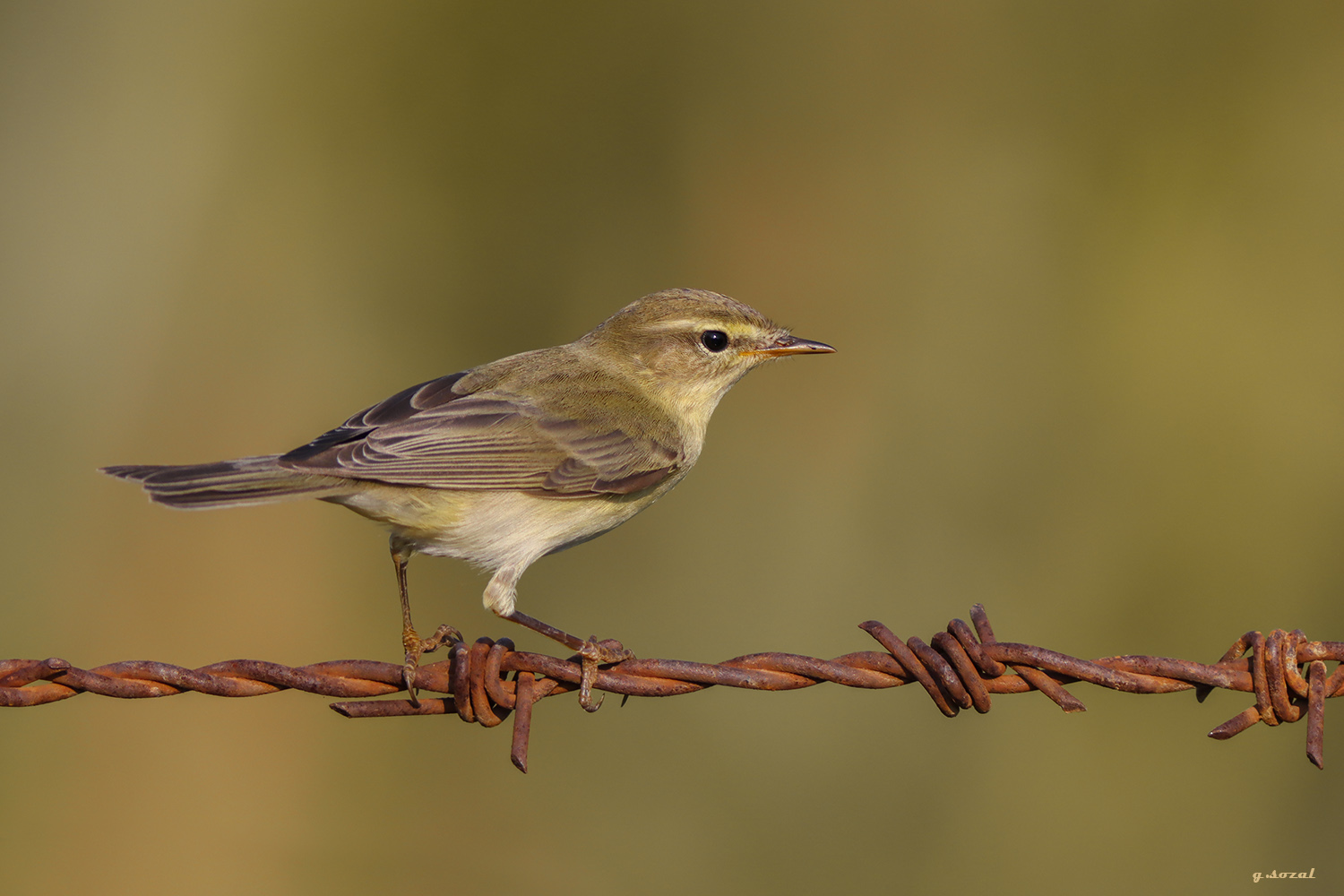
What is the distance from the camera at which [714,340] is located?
14.8 feet

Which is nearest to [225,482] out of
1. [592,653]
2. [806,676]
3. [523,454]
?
[523,454]

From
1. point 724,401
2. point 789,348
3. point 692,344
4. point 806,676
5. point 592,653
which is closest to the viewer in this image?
point 806,676

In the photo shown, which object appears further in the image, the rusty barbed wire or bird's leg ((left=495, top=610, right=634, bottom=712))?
bird's leg ((left=495, top=610, right=634, bottom=712))

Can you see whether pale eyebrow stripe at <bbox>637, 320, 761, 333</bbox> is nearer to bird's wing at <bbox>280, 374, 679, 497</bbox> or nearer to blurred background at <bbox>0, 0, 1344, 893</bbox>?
bird's wing at <bbox>280, 374, 679, 497</bbox>

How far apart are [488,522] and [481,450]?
0.92ft

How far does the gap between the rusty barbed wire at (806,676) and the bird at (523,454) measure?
18.1 inches

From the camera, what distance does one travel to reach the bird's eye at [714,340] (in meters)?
4.50

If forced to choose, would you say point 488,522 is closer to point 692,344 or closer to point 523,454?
point 523,454

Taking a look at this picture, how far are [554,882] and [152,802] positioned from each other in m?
2.33

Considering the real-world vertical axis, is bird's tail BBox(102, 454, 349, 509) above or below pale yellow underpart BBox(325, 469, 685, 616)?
above

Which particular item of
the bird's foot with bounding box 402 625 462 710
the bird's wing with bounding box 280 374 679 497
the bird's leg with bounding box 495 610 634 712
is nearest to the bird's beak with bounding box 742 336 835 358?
the bird's wing with bounding box 280 374 679 497

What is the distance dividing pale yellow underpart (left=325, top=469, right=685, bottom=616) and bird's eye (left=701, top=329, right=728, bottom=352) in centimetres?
94

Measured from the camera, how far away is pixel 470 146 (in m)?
7.59

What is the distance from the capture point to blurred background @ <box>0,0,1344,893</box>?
19.3 ft
